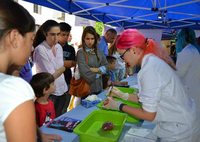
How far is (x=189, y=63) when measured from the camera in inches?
94.7

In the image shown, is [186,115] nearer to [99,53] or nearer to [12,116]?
[12,116]

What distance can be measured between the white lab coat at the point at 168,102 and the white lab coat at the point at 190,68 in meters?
1.47

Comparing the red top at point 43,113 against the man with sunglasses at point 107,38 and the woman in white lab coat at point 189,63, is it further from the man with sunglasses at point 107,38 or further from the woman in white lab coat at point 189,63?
the man with sunglasses at point 107,38

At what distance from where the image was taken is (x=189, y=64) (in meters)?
2.41

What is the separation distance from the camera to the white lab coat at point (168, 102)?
1.06m

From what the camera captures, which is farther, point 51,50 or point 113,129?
point 51,50

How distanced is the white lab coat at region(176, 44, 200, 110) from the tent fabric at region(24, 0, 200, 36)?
6.13ft

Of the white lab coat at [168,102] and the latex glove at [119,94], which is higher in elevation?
the white lab coat at [168,102]

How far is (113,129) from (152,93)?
1.70 feet

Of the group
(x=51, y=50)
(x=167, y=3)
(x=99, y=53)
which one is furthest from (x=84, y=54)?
(x=167, y=3)

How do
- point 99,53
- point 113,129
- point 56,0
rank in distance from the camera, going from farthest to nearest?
point 56,0 < point 99,53 < point 113,129

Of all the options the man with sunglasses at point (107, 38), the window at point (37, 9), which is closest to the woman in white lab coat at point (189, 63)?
the man with sunglasses at point (107, 38)

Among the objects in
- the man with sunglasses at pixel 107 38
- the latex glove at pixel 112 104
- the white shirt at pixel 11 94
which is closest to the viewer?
the white shirt at pixel 11 94

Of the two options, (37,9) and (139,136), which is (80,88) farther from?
(37,9)
